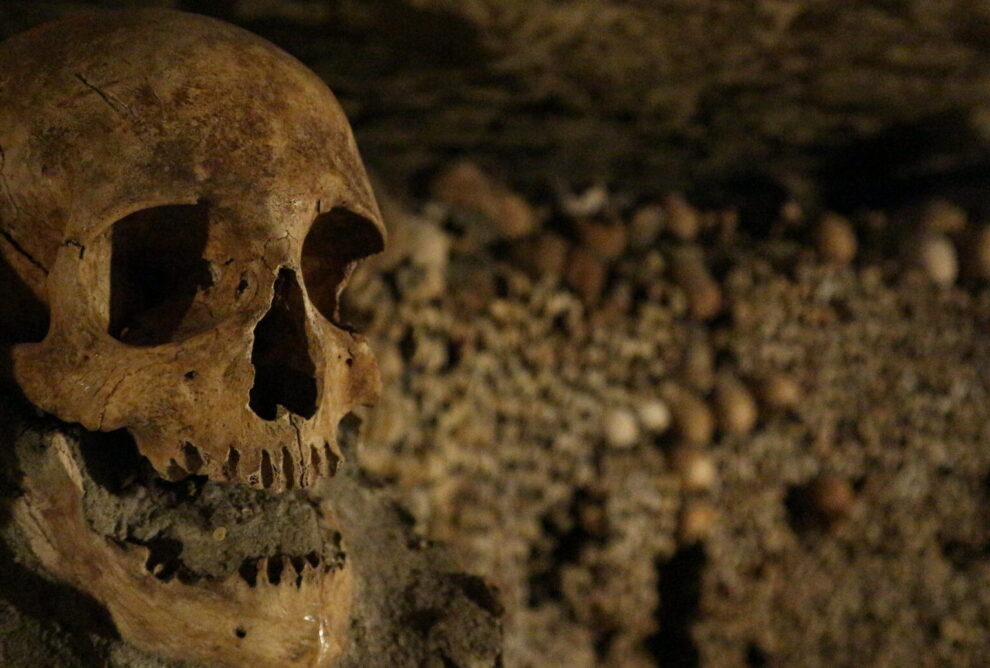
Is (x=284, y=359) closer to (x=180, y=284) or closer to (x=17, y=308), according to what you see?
(x=180, y=284)

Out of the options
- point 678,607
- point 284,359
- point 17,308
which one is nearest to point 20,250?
point 17,308

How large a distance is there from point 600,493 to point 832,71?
900 millimetres

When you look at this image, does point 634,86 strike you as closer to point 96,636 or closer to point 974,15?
point 974,15

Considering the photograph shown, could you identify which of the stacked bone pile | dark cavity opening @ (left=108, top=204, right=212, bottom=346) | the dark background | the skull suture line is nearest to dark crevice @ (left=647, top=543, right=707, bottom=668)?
the stacked bone pile

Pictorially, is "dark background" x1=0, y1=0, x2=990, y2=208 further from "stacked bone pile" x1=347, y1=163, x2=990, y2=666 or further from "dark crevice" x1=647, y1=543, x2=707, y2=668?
"dark crevice" x1=647, y1=543, x2=707, y2=668

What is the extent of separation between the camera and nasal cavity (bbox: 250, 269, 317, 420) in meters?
0.81

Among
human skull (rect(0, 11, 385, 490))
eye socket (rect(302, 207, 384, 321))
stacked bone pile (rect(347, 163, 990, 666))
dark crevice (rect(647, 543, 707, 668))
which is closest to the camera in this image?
human skull (rect(0, 11, 385, 490))

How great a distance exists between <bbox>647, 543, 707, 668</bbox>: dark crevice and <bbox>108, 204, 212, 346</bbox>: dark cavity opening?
1.34 meters

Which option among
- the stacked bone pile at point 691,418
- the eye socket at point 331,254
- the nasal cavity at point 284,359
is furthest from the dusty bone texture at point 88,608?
the stacked bone pile at point 691,418

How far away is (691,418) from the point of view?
71.4 inches

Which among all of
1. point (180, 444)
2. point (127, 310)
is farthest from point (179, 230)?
point (180, 444)

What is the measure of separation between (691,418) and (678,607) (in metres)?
0.41

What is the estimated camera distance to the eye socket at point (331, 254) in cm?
93

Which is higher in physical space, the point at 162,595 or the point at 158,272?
the point at 158,272
